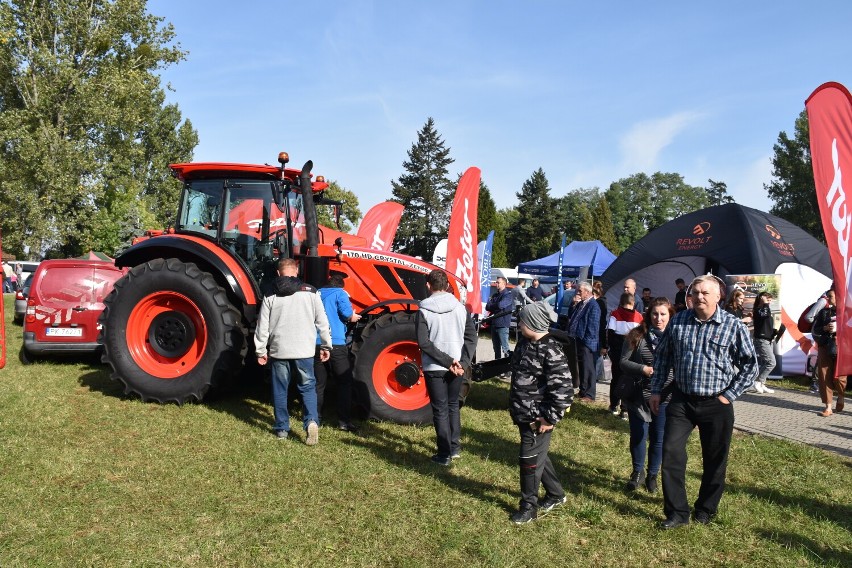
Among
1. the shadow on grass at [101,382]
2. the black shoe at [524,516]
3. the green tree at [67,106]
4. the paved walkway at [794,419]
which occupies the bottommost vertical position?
the shadow on grass at [101,382]

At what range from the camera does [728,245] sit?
432 inches

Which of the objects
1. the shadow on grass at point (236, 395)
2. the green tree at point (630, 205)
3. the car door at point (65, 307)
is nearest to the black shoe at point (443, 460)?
the shadow on grass at point (236, 395)

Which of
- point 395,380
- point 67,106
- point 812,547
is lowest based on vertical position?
point 812,547

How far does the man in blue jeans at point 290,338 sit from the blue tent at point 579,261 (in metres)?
15.9

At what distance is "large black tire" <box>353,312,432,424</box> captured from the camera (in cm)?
567

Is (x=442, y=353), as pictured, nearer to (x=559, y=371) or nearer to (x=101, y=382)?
(x=559, y=371)

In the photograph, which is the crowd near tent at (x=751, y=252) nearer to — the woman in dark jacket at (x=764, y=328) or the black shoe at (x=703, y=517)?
the woman in dark jacket at (x=764, y=328)

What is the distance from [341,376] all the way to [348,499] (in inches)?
64.8

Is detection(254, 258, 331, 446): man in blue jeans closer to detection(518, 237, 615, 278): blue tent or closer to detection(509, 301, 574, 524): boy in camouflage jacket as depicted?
detection(509, 301, 574, 524): boy in camouflage jacket

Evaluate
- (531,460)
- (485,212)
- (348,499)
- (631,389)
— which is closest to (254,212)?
(348,499)

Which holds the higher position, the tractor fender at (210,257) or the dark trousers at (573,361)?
the tractor fender at (210,257)

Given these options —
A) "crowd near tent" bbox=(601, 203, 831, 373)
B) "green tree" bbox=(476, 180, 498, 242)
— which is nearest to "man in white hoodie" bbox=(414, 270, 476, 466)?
"crowd near tent" bbox=(601, 203, 831, 373)

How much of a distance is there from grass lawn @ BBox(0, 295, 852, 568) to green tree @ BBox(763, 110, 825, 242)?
122 feet

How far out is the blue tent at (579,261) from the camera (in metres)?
20.8
